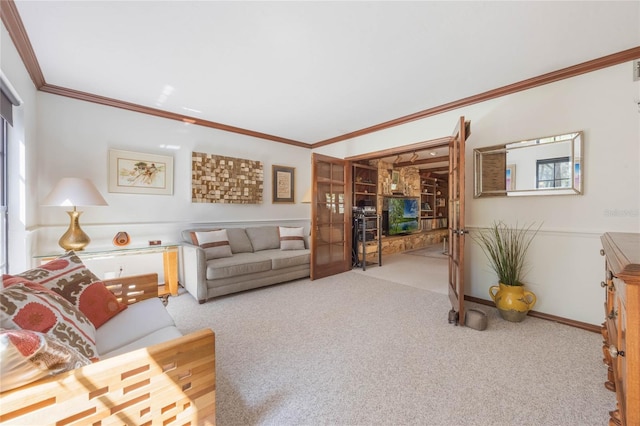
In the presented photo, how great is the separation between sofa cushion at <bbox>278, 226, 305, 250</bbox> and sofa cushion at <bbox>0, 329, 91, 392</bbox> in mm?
3345

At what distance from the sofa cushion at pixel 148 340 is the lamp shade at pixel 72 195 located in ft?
6.46

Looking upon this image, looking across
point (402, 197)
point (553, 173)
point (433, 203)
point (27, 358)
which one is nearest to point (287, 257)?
point (27, 358)

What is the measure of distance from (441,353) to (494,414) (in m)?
0.59

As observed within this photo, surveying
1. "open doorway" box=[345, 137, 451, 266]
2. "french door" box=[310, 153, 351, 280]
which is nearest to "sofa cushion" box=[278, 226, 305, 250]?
"french door" box=[310, 153, 351, 280]

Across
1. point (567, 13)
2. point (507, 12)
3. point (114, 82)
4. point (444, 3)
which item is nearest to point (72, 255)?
point (114, 82)

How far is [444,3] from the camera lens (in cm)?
168

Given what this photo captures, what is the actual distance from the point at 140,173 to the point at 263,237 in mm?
1921

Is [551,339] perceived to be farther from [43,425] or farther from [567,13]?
[43,425]

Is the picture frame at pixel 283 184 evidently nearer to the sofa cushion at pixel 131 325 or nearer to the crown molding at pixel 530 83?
the crown molding at pixel 530 83

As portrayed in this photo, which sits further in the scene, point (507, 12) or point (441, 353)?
point (441, 353)

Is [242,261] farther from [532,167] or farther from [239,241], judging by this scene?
[532,167]

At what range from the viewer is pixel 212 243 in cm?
345

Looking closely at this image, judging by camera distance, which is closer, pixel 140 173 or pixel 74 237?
pixel 74 237

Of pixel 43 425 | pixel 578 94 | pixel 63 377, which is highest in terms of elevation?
pixel 578 94
